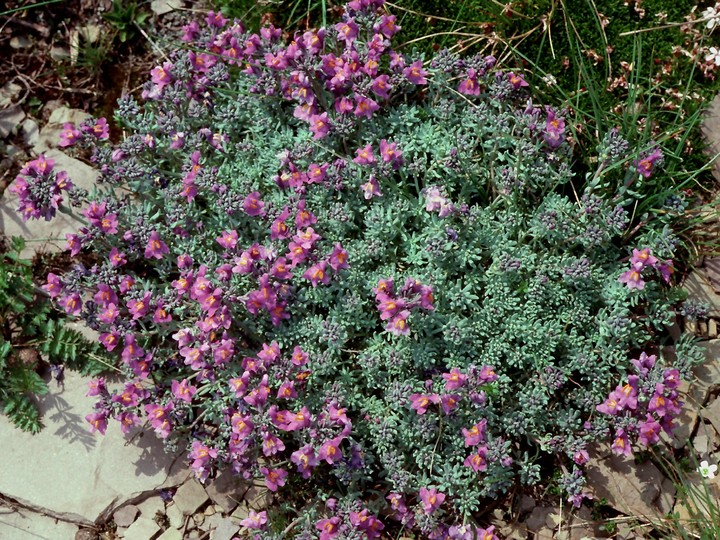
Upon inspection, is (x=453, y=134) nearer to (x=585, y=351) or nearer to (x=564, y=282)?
(x=564, y=282)

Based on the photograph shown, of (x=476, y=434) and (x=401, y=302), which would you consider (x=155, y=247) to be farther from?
(x=476, y=434)

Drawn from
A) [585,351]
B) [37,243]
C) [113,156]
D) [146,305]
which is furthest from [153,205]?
[585,351]

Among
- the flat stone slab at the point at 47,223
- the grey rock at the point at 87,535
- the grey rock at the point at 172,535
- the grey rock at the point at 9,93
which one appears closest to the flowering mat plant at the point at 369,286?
the grey rock at the point at 172,535

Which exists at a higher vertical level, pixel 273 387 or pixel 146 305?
pixel 146 305

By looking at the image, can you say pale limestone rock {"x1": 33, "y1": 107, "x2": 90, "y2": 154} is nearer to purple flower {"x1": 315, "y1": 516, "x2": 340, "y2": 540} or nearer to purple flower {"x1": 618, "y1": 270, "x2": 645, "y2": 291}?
purple flower {"x1": 315, "y1": 516, "x2": 340, "y2": 540}

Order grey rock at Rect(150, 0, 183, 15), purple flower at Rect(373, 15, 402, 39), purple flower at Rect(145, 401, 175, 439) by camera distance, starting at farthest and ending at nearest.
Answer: grey rock at Rect(150, 0, 183, 15) → purple flower at Rect(373, 15, 402, 39) → purple flower at Rect(145, 401, 175, 439)

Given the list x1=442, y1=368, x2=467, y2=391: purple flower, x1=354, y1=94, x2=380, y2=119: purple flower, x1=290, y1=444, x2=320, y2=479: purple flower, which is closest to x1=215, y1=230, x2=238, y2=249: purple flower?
x1=354, y1=94, x2=380, y2=119: purple flower
